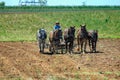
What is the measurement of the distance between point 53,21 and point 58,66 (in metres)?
36.3

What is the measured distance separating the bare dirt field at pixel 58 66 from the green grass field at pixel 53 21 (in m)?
23.7

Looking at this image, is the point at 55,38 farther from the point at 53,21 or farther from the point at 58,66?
the point at 53,21

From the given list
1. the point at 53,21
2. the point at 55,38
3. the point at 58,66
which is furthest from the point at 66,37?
the point at 53,21

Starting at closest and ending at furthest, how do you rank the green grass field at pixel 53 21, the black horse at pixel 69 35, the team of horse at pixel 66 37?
the black horse at pixel 69 35, the team of horse at pixel 66 37, the green grass field at pixel 53 21

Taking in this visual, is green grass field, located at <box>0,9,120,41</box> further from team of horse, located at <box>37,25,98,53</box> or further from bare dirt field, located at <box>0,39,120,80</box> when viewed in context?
bare dirt field, located at <box>0,39,120,80</box>

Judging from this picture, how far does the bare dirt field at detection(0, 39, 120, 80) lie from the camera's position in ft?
61.0

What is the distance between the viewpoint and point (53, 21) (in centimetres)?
5750

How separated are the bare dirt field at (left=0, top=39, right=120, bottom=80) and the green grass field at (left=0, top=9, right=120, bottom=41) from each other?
23.7 meters

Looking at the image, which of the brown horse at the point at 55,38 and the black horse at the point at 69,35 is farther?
the brown horse at the point at 55,38

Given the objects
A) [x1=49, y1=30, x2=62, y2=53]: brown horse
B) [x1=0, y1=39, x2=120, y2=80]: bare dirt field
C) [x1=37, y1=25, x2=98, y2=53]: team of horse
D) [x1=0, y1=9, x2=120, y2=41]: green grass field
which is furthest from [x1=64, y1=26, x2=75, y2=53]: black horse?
[x1=0, y1=9, x2=120, y2=41]: green grass field

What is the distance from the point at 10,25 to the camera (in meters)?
54.5

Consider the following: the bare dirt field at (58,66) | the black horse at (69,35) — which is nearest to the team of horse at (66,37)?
the black horse at (69,35)

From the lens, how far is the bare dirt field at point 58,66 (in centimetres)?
1859

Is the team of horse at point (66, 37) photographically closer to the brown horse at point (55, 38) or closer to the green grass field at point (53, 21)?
the brown horse at point (55, 38)
